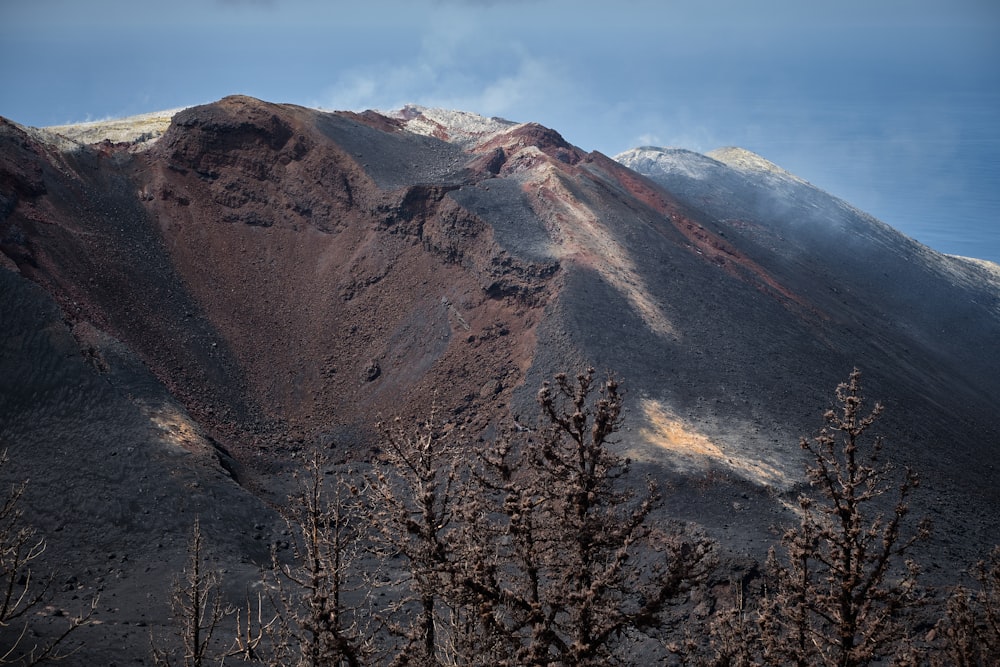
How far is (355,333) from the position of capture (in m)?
44.1

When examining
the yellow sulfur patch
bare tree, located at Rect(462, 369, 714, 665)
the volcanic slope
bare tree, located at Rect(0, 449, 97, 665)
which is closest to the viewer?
bare tree, located at Rect(462, 369, 714, 665)

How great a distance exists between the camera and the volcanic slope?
29.2 metres

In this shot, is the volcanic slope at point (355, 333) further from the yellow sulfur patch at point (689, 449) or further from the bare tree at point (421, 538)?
the bare tree at point (421, 538)

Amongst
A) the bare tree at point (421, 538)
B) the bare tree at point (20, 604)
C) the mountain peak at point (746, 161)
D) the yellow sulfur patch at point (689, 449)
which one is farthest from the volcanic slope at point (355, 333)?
the mountain peak at point (746, 161)

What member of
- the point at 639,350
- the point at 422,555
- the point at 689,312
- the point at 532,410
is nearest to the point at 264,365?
the point at 532,410

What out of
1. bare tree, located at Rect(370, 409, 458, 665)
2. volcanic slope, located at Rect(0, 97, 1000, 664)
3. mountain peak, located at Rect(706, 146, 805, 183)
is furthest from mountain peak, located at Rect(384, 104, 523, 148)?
bare tree, located at Rect(370, 409, 458, 665)

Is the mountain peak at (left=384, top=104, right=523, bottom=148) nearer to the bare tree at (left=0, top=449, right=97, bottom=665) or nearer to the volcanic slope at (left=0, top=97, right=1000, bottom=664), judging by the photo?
the volcanic slope at (left=0, top=97, right=1000, bottom=664)

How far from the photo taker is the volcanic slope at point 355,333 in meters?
29.2

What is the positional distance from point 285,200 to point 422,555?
4521cm

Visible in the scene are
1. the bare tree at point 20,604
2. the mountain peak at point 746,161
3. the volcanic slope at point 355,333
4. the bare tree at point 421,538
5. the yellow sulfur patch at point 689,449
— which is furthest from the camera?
the mountain peak at point 746,161

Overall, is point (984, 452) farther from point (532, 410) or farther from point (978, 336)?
point (978, 336)

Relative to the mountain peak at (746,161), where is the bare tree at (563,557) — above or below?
below

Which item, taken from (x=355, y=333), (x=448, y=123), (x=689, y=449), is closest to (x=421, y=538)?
(x=689, y=449)

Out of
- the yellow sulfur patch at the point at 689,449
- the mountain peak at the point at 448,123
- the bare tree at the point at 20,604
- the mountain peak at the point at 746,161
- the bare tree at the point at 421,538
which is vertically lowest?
the bare tree at the point at 20,604
